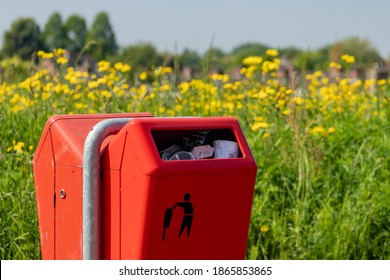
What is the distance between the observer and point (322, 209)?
180 inches

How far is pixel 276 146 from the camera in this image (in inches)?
196

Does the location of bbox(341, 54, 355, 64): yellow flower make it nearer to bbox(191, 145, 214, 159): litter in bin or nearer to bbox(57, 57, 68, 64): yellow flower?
bbox(57, 57, 68, 64): yellow flower

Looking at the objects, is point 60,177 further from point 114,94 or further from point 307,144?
point 114,94

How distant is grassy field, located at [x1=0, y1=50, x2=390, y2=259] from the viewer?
174 inches

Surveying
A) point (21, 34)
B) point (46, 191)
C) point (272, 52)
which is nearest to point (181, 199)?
point (46, 191)

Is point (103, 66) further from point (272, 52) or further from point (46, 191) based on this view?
point (46, 191)

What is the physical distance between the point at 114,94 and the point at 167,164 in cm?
309

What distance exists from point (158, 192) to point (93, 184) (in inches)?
12.2

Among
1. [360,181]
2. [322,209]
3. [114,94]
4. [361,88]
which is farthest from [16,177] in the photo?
[361,88]

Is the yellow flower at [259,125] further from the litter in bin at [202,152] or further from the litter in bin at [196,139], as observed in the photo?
the litter in bin at [202,152]

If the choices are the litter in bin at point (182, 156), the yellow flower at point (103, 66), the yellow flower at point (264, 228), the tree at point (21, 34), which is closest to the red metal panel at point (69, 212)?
the litter in bin at point (182, 156)

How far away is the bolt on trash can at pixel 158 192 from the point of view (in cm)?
263

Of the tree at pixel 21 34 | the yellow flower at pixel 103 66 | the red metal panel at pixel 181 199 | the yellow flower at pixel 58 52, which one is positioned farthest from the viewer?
the tree at pixel 21 34

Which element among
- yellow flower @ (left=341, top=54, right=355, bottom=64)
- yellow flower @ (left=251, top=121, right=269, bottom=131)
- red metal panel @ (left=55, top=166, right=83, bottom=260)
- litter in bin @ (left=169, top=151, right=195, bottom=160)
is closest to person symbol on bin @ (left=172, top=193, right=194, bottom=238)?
litter in bin @ (left=169, top=151, right=195, bottom=160)
